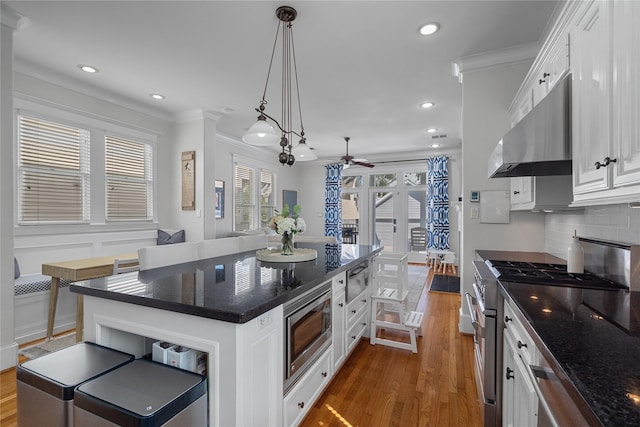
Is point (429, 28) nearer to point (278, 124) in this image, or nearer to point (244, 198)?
point (278, 124)

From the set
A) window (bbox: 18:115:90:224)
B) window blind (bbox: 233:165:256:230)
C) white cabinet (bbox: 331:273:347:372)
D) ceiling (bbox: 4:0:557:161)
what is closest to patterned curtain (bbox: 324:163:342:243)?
→ window blind (bbox: 233:165:256:230)

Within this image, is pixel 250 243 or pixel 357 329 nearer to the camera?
pixel 357 329

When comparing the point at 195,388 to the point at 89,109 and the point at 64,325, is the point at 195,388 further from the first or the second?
the point at 89,109

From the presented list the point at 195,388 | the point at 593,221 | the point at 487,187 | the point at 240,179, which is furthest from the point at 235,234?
the point at 593,221

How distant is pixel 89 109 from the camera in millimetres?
3711

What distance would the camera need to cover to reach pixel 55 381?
3.83 feet

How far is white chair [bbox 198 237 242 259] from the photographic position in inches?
97.3

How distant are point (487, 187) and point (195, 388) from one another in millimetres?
2973

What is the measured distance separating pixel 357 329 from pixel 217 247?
4.79ft

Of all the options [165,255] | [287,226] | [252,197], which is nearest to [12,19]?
[165,255]

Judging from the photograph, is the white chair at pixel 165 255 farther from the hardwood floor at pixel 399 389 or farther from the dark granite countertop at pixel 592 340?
the dark granite countertop at pixel 592 340

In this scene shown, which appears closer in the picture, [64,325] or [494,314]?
[494,314]

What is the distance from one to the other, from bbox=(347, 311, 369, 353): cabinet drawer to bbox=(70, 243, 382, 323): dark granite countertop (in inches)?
25.5

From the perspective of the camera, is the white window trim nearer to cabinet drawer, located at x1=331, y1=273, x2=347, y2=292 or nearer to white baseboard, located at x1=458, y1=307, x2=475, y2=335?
cabinet drawer, located at x1=331, y1=273, x2=347, y2=292
